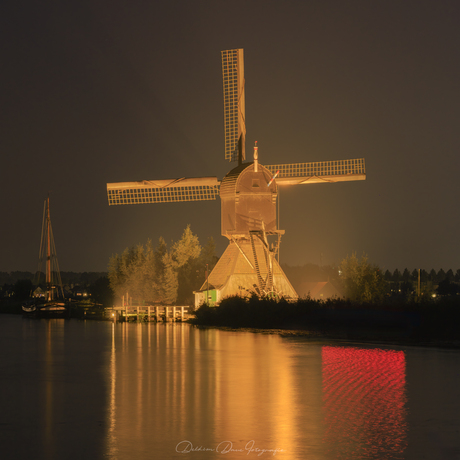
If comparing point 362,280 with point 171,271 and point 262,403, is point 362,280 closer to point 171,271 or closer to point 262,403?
point 171,271

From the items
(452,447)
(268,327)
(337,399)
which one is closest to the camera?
(452,447)

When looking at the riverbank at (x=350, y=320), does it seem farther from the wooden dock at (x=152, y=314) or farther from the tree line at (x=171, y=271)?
the tree line at (x=171, y=271)

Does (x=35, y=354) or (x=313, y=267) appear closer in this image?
(x=35, y=354)

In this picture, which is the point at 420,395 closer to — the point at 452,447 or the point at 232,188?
the point at 452,447

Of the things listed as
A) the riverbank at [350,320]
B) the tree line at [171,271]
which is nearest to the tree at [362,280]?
the tree line at [171,271]

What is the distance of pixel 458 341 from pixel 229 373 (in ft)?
49.9

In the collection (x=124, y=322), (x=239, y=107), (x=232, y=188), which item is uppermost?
(x=239, y=107)

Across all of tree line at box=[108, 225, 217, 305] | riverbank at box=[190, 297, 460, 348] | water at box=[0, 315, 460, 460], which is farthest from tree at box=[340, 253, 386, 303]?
water at box=[0, 315, 460, 460]

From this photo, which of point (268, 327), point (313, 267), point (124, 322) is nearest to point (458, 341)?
point (268, 327)

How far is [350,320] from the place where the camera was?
119ft

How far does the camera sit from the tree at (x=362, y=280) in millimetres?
74944

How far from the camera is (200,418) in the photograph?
12484 mm

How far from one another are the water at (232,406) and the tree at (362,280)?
5005 centimetres

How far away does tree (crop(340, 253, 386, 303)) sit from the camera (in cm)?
7494
